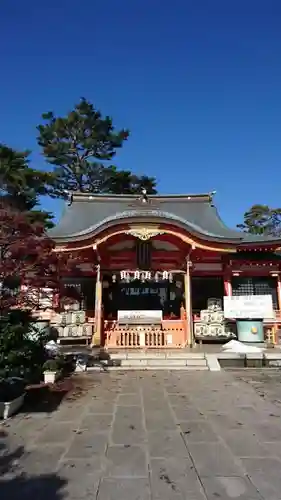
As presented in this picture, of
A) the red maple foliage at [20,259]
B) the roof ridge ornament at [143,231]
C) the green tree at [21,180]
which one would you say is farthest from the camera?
the green tree at [21,180]

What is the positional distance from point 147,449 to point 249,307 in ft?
27.5

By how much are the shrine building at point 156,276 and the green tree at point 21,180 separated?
26.0 ft

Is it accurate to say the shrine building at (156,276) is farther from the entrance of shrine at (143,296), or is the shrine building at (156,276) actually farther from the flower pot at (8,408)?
the flower pot at (8,408)

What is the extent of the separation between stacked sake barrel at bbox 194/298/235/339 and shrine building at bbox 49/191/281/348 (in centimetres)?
4

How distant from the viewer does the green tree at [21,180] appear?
76.0 feet

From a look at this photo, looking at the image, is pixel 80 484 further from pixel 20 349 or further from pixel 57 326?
pixel 57 326

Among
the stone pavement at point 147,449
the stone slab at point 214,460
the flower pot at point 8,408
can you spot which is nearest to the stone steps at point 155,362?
the stone pavement at point 147,449

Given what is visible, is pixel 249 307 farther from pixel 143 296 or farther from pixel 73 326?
pixel 73 326

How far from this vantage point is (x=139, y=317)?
12.7m

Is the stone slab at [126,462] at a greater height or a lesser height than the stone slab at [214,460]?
greater

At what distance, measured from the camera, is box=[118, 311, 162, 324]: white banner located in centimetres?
1269

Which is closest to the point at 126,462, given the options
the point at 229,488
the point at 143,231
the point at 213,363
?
the point at 229,488

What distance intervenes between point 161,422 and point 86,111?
108ft

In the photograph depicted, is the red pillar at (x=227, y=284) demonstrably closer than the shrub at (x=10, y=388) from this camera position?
No
